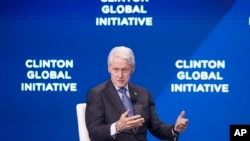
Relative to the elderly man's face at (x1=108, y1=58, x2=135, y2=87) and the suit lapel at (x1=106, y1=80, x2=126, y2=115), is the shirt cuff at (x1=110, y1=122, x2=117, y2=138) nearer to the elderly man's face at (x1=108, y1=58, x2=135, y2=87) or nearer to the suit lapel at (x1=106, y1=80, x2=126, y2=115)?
the suit lapel at (x1=106, y1=80, x2=126, y2=115)

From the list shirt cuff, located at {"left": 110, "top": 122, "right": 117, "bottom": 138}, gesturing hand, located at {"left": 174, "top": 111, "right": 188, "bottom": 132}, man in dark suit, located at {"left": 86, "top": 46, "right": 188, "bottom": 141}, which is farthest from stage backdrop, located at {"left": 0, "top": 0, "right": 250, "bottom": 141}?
shirt cuff, located at {"left": 110, "top": 122, "right": 117, "bottom": 138}

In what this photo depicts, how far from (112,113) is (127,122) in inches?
11.3

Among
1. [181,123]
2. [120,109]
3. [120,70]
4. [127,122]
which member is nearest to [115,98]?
[120,109]

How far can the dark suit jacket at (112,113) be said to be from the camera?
3703mm

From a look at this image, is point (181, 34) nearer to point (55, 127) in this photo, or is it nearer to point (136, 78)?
point (136, 78)

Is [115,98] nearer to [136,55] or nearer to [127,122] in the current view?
[127,122]

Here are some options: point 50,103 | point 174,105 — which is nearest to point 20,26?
point 50,103

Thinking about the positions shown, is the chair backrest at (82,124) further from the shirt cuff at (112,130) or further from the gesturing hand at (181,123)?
the gesturing hand at (181,123)

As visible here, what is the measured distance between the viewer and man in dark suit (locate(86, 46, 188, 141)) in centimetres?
371

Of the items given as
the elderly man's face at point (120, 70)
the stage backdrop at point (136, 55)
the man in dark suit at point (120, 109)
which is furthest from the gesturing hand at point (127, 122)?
the stage backdrop at point (136, 55)

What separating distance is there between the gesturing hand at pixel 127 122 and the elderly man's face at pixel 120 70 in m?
0.37

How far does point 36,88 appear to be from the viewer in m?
5.25

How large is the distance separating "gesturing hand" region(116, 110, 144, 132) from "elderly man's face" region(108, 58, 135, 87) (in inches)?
14.5

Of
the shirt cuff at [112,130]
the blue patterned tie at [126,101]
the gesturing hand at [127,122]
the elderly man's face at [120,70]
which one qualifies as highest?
the elderly man's face at [120,70]
